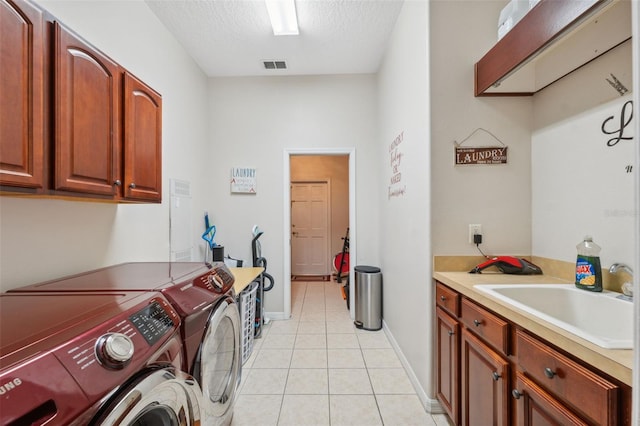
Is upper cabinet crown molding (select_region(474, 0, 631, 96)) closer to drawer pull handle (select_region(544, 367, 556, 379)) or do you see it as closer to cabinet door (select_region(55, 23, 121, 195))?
drawer pull handle (select_region(544, 367, 556, 379))

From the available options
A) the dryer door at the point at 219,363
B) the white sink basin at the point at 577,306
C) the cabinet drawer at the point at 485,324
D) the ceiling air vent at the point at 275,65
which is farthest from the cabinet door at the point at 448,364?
the ceiling air vent at the point at 275,65

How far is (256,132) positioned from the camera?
135 inches

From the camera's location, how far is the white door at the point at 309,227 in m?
5.74

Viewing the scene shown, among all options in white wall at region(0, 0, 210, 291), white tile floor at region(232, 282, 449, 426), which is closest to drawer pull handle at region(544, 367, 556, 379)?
white tile floor at region(232, 282, 449, 426)

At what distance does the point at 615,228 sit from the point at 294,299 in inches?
146

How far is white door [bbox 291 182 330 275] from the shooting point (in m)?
5.74

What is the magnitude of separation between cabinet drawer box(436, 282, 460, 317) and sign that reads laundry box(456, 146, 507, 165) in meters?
0.82

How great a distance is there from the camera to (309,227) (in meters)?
5.81

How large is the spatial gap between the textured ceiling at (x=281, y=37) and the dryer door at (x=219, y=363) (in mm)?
2443

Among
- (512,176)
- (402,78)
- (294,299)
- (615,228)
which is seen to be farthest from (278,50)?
(294,299)

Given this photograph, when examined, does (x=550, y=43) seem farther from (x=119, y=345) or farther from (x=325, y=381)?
(x=325, y=381)

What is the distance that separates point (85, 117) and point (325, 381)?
2.26m

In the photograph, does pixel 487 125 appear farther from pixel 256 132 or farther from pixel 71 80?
pixel 256 132

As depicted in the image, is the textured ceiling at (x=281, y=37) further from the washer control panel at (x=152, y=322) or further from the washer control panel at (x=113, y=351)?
the washer control panel at (x=113, y=351)
